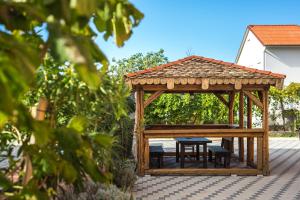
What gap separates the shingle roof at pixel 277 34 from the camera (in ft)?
94.2

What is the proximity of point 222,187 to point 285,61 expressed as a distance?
21125 millimetres

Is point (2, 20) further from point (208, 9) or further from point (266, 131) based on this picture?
point (208, 9)

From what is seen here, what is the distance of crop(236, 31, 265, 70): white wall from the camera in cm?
2984

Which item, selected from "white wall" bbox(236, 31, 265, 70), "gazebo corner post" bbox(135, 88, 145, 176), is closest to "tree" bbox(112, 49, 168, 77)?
"white wall" bbox(236, 31, 265, 70)

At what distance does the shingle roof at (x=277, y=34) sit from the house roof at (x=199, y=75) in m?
18.7

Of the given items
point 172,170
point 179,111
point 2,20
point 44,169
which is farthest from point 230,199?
point 179,111

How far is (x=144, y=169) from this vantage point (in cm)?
1061

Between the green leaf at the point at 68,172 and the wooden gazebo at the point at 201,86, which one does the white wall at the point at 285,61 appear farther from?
the green leaf at the point at 68,172

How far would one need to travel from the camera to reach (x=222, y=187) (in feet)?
30.3

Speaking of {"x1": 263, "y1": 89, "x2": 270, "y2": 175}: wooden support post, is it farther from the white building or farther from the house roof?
the white building

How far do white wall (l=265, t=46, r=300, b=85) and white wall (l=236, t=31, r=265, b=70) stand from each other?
0.60 metres

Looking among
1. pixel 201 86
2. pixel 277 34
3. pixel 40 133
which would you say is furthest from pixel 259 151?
pixel 277 34

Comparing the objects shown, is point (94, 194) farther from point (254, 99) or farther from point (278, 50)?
point (278, 50)

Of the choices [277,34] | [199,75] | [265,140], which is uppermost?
[277,34]
